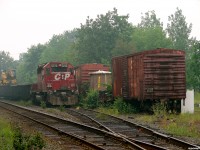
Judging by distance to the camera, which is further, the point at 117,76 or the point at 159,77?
the point at 117,76

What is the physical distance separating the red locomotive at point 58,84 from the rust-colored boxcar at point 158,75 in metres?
7.15

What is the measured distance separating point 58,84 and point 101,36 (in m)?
28.1

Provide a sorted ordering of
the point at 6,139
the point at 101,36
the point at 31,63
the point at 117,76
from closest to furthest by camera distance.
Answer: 1. the point at 6,139
2. the point at 117,76
3. the point at 101,36
4. the point at 31,63

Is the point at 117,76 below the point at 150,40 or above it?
below

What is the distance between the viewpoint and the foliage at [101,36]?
169 feet

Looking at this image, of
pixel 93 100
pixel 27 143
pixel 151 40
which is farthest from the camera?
pixel 151 40

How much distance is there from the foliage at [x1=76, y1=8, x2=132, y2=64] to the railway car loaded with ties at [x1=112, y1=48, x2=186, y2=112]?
2963 cm

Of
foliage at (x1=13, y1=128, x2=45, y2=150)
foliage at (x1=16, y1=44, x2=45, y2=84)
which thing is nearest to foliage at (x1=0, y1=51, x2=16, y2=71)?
foliage at (x1=16, y1=44, x2=45, y2=84)

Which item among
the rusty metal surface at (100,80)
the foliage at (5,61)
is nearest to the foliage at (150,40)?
the rusty metal surface at (100,80)

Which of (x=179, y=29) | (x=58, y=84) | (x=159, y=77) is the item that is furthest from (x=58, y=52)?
(x=159, y=77)

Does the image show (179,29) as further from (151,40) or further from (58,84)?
(58,84)

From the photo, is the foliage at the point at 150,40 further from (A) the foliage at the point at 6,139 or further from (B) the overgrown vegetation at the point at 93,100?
(A) the foliage at the point at 6,139

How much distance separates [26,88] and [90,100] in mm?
9896

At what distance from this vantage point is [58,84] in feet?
84.2
